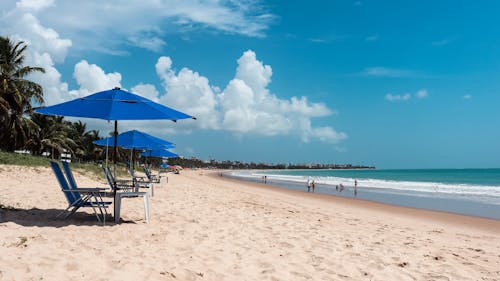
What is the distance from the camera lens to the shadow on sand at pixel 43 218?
535 cm

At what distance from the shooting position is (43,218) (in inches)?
228

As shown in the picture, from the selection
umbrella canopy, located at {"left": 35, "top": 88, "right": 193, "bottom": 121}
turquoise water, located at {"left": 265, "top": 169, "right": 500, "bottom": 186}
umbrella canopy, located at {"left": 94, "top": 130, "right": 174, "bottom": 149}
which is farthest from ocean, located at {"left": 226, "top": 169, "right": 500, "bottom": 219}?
umbrella canopy, located at {"left": 35, "top": 88, "right": 193, "bottom": 121}

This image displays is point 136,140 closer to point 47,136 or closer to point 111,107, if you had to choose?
point 111,107

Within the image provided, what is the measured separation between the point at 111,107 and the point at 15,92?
20381 mm

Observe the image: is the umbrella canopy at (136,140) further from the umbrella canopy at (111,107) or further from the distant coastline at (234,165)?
the distant coastline at (234,165)

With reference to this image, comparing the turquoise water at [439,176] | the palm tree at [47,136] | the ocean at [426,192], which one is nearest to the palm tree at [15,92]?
the palm tree at [47,136]

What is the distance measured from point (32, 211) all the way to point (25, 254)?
2954 mm

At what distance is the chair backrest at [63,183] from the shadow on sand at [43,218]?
0.29m

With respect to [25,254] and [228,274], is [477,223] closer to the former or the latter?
[228,274]

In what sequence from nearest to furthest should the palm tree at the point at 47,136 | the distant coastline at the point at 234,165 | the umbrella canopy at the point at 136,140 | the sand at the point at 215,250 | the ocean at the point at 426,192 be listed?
1. the sand at the point at 215,250
2. the umbrella canopy at the point at 136,140
3. the ocean at the point at 426,192
4. the palm tree at the point at 47,136
5. the distant coastline at the point at 234,165

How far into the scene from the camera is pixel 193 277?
3.61 meters

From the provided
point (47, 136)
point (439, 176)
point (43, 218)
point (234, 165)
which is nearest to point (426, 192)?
point (43, 218)

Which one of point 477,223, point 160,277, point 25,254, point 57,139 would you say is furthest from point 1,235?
point 57,139

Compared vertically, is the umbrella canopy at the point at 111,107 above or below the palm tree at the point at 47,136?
below
